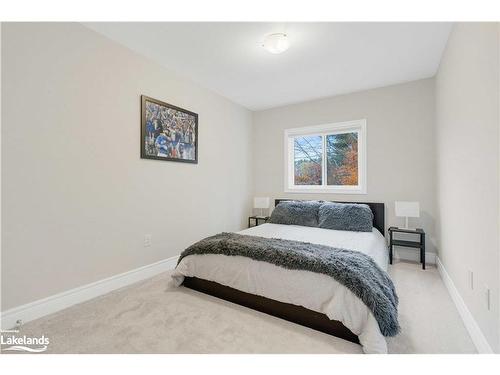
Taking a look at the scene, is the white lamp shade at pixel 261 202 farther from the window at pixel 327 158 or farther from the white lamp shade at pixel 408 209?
the white lamp shade at pixel 408 209

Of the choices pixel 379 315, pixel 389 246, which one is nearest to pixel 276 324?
pixel 379 315

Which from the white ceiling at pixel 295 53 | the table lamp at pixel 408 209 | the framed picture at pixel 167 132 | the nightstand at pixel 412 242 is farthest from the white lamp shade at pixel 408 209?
the framed picture at pixel 167 132

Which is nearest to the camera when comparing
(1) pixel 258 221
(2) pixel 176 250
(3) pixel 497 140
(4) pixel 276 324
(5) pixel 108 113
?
(3) pixel 497 140

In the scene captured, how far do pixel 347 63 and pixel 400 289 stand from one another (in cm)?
253

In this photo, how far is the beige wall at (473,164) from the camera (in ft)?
4.33

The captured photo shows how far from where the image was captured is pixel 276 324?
5.84 feet

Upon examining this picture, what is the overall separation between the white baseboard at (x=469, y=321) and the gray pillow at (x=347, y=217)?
3.11 feet

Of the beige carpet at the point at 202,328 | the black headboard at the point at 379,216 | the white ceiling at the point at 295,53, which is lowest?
the beige carpet at the point at 202,328

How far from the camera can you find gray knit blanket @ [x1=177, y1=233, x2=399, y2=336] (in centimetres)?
149

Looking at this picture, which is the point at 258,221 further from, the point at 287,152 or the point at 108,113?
the point at 108,113

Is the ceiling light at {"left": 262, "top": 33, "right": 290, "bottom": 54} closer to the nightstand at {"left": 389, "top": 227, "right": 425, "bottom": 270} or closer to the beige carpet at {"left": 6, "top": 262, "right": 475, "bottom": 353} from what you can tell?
the beige carpet at {"left": 6, "top": 262, "right": 475, "bottom": 353}

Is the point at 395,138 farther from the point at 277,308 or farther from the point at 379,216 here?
the point at 277,308

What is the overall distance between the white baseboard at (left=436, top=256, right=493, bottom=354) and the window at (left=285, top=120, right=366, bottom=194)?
1.61 meters

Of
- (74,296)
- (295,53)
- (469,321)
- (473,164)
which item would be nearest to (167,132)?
(295,53)
